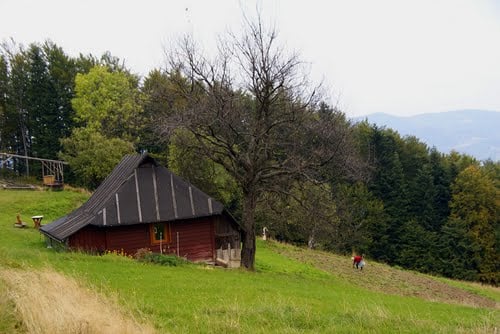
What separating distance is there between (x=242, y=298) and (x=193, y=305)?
6.99 ft

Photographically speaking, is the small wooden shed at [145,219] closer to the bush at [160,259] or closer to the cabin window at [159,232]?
the cabin window at [159,232]

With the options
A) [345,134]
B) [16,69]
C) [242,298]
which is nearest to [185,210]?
[345,134]

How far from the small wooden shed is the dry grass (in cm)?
1118

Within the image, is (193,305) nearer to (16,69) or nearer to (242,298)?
(242,298)

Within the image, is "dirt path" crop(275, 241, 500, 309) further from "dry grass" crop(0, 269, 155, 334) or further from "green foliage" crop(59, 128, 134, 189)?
"dry grass" crop(0, 269, 155, 334)

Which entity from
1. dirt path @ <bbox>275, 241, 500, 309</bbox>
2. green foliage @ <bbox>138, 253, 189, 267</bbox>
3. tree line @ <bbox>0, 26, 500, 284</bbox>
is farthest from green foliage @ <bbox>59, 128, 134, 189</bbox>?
green foliage @ <bbox>138, 253, 189, 267</bbox>

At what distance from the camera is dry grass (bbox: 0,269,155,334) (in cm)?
670

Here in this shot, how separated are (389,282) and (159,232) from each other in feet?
45.1

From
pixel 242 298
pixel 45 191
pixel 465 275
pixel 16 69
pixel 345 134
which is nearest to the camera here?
pixel 242 298

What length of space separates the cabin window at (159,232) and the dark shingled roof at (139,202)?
73 cm

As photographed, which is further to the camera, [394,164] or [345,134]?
[394,164]

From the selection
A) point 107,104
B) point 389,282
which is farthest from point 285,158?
point 107,104

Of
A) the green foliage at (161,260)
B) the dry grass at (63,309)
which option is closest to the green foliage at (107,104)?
the green foliage at (161,260)

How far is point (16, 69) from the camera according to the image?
51969 millimetres
